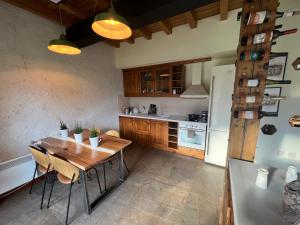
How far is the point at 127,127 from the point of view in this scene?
13.1 ft

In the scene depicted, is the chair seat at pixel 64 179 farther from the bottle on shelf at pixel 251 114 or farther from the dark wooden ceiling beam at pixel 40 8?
the dark wooden ceiling beam at pixel 40 8

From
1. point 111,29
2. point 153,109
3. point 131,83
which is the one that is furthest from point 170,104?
point 111,29

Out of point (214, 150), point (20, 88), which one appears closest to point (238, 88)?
point (214, 150)

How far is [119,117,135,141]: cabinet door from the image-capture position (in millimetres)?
3902

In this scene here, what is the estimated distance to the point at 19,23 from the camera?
6.71 feet

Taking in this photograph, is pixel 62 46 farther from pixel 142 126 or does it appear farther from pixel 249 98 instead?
pixel 142 126

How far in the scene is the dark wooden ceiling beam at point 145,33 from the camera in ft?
9.30

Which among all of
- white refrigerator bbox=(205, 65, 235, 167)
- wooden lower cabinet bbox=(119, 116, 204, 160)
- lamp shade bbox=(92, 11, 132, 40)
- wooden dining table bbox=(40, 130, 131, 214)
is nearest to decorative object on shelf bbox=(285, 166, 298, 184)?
white refrigerator bbox=(205, 65, 235, 167)

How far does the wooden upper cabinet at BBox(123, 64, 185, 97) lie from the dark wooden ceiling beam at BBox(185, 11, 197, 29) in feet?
3.04

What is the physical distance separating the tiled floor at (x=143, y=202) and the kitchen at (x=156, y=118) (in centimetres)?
2

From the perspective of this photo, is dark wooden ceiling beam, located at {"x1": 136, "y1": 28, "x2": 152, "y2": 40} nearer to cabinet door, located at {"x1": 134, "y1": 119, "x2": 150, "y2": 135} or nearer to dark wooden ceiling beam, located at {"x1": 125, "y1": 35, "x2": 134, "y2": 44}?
dark wooden ceiling beam, located at {"x1": 125, "y1": 35, "x2": 134, "y2": 44}

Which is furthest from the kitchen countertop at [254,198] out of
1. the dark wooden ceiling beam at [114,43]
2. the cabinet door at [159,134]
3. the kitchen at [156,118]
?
the dark wooden ceiling beam at [114,43]

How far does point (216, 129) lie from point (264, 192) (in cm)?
183

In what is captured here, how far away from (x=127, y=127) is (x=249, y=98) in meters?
3.32
